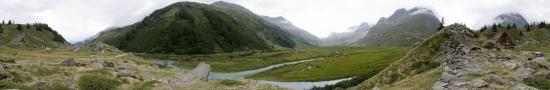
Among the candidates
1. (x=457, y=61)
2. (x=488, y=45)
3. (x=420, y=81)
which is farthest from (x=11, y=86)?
(x=488, y=45)

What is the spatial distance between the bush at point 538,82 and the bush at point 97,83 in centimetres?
3421

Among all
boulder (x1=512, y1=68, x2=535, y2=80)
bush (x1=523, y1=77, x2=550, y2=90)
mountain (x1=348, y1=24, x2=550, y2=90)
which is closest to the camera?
bush (x1=523, y1=77, x2=550, y2=90)

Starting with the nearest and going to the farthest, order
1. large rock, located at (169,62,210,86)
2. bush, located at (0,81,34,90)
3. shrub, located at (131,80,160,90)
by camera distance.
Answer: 1. bush, located at (0,81,34,90)
2. shrub, located at (131,80,160,90)
3. large rock, located at (169,62,210,86)

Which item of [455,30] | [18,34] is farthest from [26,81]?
[18,34]

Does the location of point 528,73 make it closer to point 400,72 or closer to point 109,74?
point 400,72

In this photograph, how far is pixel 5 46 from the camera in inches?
6585

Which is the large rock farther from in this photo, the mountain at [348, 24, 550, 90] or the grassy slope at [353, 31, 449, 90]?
the grassy slope at [353, 31, 449, 90]

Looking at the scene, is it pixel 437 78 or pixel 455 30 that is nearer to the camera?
pixel 437 78

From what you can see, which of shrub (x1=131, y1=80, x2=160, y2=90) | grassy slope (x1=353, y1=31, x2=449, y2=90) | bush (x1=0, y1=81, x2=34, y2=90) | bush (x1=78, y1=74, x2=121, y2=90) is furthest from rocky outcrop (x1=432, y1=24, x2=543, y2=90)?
bush (x1=0, y1=81, x2=34, y2=90)

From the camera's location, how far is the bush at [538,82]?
121 feet

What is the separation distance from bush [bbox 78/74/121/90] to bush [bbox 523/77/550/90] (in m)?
34.2

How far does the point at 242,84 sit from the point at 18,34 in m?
158

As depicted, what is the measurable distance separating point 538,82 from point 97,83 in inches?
1424

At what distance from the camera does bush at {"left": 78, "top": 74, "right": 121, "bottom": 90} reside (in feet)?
167
